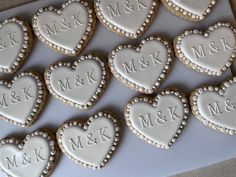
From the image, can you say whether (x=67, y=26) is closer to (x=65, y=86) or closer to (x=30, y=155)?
(x=65, y=86)

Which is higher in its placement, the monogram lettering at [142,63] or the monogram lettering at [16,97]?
the monogram lettering at [142,63]

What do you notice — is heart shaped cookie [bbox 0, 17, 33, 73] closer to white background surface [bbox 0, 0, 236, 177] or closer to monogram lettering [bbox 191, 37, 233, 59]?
white background surface [bbox 0, 0, 236, 177]

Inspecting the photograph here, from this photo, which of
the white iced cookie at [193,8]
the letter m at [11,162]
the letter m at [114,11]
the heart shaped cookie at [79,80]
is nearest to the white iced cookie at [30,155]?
the letter m at [11,162]

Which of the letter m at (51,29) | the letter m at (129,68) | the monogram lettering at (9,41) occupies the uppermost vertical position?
the letter m at (51,29)

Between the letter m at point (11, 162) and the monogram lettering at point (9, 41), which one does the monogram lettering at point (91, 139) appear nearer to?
the letter m at point (11, 162)

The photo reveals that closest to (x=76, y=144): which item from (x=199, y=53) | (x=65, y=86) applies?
(x=65, y=86)

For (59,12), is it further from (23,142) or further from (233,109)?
(233,109)
